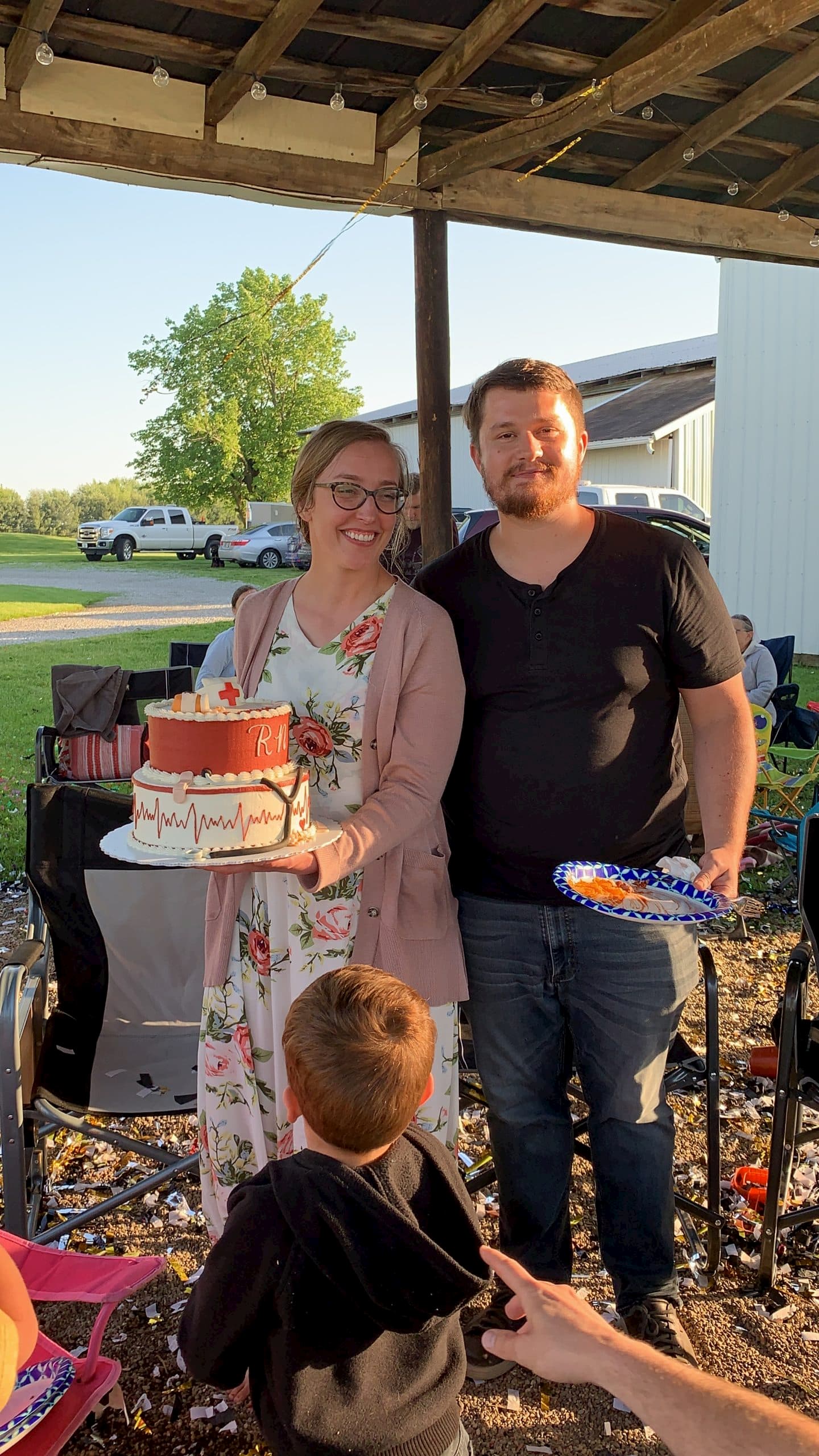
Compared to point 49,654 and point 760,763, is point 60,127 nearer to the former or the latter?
point 760,763

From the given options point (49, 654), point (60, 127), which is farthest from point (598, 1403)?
point (49, 654)

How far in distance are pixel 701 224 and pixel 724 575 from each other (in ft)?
30.3

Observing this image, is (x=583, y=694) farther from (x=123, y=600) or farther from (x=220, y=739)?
(x=123, y=600)

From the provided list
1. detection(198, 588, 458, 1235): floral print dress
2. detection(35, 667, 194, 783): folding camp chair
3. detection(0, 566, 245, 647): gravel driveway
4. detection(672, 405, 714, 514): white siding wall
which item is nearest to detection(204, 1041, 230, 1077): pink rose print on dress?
detection(198, 588, 458, 1235): floral print dress

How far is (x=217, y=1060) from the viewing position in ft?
7.70

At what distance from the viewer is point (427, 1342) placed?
158cm

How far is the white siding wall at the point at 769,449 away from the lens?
13.4 meters

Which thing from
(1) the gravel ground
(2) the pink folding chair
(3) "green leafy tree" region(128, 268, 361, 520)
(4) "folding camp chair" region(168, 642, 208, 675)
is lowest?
(1) the gravel ground

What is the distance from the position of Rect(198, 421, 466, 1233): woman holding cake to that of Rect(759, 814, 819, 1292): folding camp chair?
0.83 m

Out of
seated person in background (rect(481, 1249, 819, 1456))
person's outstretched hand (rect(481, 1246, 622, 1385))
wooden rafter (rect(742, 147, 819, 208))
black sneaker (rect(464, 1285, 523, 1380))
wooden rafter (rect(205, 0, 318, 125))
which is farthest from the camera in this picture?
wooden rafter (rect(742, 147, 819, 208))

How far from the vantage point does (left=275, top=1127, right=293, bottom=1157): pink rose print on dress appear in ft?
7.49

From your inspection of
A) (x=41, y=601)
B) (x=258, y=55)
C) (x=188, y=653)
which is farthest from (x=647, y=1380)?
(x=41, y=601)

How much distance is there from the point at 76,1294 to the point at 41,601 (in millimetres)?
21818

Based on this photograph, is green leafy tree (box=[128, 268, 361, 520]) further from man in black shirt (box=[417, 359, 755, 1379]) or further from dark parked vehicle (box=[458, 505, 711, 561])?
man in black shirt (box=[417, 359, 755, 1379])
